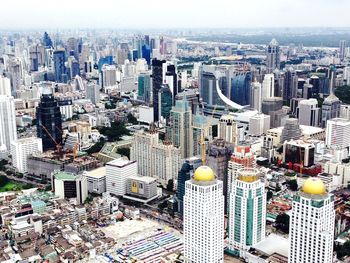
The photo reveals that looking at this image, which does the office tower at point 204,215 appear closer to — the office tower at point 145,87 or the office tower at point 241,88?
Answer: the office tower at point 241,88

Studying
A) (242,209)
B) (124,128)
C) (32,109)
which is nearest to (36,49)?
(32,109)

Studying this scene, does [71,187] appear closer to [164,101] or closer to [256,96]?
[164,101]

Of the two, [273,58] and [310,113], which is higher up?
[273,58]

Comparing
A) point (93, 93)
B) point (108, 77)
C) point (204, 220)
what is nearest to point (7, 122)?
point (93, 93)

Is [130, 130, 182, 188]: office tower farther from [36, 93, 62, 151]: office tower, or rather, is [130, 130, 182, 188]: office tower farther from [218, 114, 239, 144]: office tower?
[36, 93, 62, 151]: office tower

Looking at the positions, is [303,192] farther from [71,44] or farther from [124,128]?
[71,44]

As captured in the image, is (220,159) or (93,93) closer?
(220,159)
